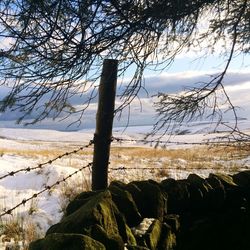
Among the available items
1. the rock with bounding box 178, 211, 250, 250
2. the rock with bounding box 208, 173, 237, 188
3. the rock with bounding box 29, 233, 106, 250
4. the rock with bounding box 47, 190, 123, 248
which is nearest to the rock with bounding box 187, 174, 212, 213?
the rock with bounding box 178, 211, 250, 250

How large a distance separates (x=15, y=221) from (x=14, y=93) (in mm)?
1741

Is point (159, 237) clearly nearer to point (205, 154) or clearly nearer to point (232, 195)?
point (232, 195)

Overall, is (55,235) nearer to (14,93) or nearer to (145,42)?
(14,93)

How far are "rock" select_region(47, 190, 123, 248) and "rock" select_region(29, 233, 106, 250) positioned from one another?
0.20 metres

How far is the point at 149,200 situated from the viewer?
3383mm

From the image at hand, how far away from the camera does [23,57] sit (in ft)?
14.4

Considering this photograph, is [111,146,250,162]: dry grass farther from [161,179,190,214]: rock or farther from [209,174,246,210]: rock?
[161,179,190,214]: rock

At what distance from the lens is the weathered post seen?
4.13 m

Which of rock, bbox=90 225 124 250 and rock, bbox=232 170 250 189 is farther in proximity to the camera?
rock, bbox=232 170 250 189

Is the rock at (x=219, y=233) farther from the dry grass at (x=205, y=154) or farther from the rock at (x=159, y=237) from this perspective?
the dry grass at (x=205, y=154)

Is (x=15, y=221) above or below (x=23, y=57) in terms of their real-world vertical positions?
below

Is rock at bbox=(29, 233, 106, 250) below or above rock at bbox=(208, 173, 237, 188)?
below

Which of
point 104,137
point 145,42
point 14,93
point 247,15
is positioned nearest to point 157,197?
point 104,137

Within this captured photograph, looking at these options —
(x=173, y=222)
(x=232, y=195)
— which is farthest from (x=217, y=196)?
(x=173, y=222)
